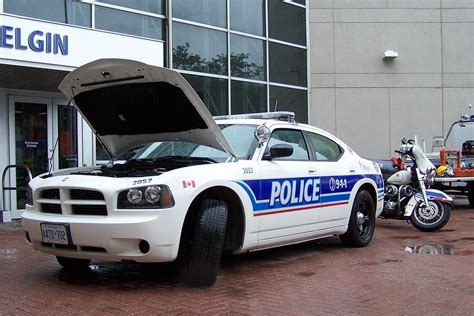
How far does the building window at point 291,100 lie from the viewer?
1734 centimetres

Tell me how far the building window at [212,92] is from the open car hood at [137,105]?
26.8 ft

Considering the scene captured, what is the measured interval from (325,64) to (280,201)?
558 inches

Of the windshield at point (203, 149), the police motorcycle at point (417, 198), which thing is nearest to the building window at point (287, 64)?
the police motorcycle at point (417, 198)

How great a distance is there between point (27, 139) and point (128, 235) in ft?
22.9

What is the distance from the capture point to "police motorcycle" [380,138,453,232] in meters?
9.33

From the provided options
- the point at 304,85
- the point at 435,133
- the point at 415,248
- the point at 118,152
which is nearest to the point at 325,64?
the point at 304,85

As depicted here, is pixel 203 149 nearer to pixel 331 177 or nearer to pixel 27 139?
pixel 331 177

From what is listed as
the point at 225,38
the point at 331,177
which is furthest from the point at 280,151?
the point at 225,38

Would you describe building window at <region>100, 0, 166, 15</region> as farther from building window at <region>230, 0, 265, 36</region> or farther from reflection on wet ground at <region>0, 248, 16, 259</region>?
reflection on wet ground at <region>0, 248, 16, 259</region>

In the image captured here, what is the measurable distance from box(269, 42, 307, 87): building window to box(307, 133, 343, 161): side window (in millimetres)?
9806

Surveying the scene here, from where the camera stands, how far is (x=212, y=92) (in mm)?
15320

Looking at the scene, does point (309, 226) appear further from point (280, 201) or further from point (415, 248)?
point (415, 248)

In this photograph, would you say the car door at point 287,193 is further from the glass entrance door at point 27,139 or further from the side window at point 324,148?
the glass entrance door at point 27,139

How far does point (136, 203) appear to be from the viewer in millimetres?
5098
